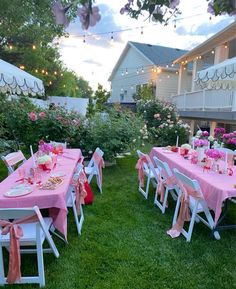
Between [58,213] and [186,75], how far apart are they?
15.9 meters

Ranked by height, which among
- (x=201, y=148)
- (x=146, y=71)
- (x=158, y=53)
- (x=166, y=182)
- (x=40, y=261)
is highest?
(x=158, y=53)

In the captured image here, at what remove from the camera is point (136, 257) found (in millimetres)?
3449

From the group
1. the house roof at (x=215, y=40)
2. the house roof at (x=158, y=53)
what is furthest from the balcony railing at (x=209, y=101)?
the house roof at (x=158, y=53)

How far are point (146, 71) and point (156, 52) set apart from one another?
1.95 meters

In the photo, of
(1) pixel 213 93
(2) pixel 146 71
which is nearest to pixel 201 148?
(1) pixel 213 93

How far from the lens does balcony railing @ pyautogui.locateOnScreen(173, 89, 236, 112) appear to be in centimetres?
930

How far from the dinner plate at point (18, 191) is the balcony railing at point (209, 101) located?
740cm

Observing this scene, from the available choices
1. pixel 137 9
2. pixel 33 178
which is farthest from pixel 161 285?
pixel 137 9

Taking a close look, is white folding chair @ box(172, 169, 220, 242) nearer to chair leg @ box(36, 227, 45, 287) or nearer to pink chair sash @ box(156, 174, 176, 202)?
pink chair sash @ box(156, 174, 176, 202)

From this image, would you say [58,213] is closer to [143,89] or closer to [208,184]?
[208,184]

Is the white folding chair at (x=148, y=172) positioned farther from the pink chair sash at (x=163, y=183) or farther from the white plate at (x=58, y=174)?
the white plate at (x=58, y=174)

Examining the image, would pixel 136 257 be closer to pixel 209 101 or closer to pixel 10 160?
pixel 10 160

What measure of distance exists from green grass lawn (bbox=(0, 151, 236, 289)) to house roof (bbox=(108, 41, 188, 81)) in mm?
15394

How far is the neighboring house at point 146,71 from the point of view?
18500mm
